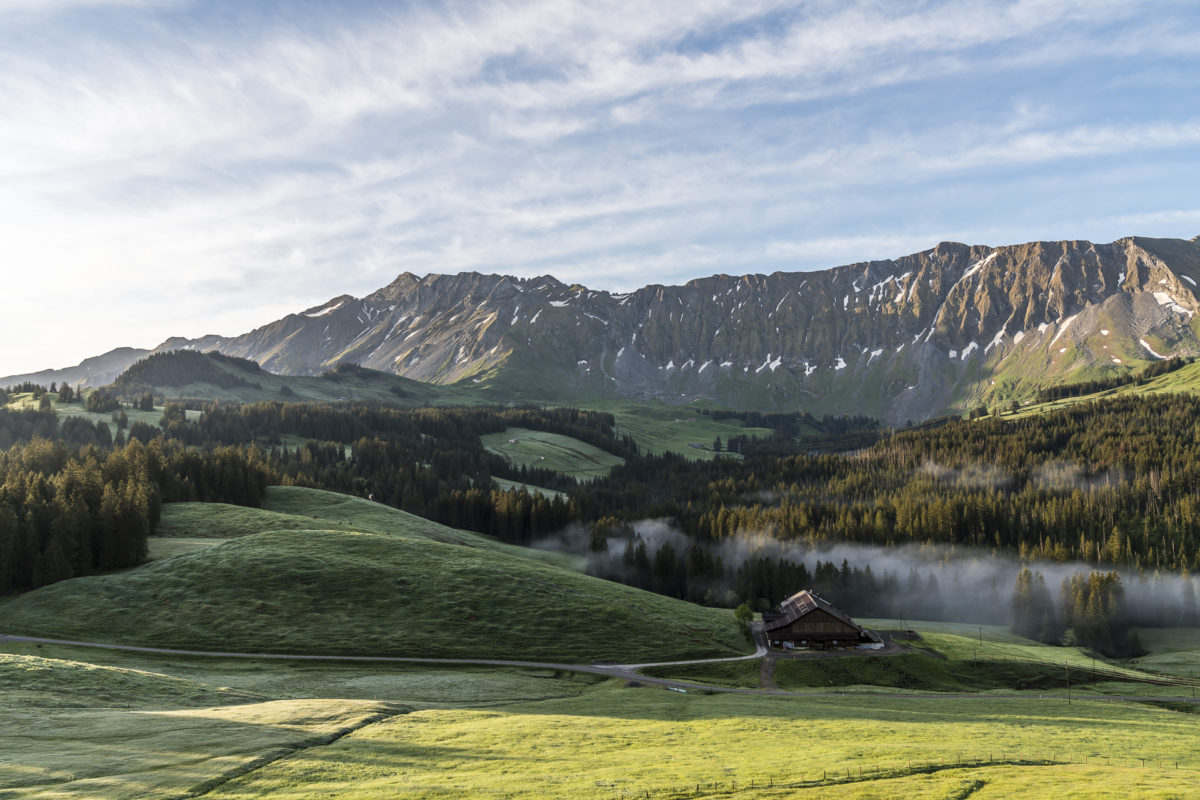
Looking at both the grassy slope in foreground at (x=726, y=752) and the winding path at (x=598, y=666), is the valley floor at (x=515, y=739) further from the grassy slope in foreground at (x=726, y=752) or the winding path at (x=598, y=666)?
the winding path at (x=598, y=666)

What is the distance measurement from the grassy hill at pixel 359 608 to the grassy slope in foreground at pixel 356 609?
9.4 inches

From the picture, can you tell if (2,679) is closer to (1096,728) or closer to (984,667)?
(1096,728)

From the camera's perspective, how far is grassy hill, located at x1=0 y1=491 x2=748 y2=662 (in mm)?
83312

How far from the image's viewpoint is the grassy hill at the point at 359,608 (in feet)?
273

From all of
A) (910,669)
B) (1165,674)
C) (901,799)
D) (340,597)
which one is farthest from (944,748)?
(1165,674)

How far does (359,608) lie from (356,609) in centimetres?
44

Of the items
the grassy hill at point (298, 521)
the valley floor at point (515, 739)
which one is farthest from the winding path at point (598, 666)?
the grassy hill at point (298, 521)

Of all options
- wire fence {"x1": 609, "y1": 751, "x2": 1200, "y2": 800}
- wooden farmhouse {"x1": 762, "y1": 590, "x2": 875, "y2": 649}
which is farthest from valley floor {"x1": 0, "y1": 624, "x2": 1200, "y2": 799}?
wooden farmhouse {"x1": 762, "y1": 590, "x2": 875, "y2": 649}

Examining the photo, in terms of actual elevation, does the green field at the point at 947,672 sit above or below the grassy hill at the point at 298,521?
below

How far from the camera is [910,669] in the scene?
9544 centimetres

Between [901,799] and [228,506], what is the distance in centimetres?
14493

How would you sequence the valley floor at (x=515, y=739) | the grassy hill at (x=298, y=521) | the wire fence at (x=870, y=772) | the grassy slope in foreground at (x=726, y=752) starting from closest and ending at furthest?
the wire fence at (x=870, y=772) < the grassy slope in foreground at (x=726, y=752) < the valley floor at (x=515, y=739) < the grassy hill at (x=298, y=521)

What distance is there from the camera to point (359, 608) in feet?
302

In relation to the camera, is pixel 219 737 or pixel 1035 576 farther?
pixel 1035 576
